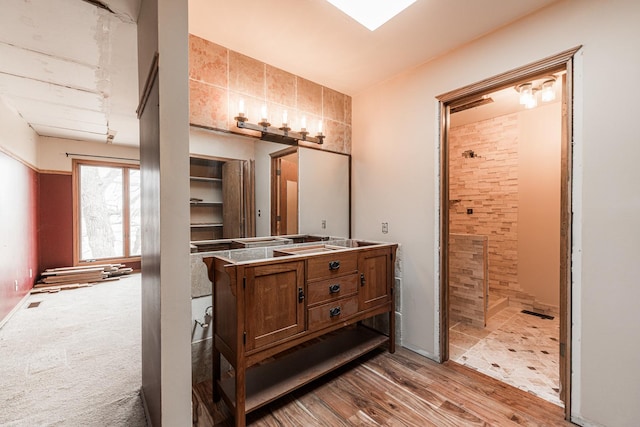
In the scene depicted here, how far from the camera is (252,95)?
2387 mm

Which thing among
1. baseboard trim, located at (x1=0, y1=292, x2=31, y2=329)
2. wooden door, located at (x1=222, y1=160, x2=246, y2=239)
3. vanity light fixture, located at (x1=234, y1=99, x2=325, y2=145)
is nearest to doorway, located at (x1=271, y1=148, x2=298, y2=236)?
vanity light fixture, located at (x1=234, y1=99, x2=325, y2=145)

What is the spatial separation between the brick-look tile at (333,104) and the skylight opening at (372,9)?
1048mm

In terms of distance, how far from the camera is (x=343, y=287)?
2115 millimetres

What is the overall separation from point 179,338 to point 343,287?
1207mm

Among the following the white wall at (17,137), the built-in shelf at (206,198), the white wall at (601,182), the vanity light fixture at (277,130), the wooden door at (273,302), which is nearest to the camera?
the white wall at (601,182)

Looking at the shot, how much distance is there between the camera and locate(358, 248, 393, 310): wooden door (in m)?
2.26

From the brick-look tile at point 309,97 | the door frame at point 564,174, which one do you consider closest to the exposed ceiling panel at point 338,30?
the brick-look tile at point 309,97

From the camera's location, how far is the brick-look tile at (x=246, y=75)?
2.26 metres

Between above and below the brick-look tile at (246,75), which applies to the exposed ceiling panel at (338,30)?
above

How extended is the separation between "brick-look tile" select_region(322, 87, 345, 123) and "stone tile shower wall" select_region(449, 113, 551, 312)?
88.8 inches

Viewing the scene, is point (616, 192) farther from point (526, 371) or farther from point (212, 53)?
point (212, 53)

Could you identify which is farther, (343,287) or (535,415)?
(343,287)

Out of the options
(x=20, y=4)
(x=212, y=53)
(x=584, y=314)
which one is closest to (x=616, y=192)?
(x=584, y=314)

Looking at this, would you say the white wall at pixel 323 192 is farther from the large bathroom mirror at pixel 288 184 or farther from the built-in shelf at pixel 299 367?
the built-in shelf at pixel 299 367
